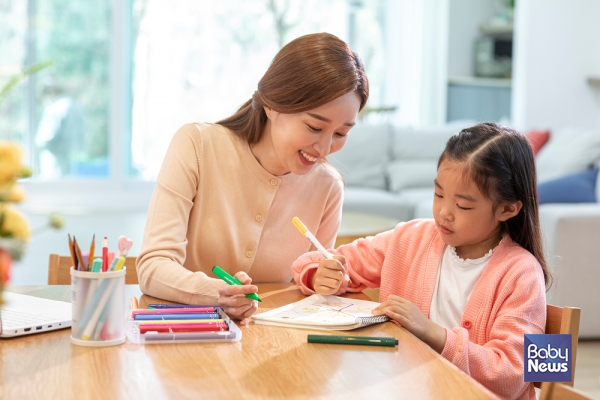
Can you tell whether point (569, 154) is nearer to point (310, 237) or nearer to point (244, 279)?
point (310, 237)

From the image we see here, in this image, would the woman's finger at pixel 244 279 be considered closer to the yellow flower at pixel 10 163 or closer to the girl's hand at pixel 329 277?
the girl's hand at pixel 329 277

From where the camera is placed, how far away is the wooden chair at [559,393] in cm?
79

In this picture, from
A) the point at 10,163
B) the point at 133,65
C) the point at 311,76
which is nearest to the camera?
the point at 10,163

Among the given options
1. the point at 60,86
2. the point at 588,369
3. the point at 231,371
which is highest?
the point at 60,86

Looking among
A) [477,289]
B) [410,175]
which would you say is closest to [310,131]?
[477,289]

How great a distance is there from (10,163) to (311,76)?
89cm

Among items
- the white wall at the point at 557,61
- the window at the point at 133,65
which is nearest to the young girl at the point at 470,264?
the white wall at the point at 557,61

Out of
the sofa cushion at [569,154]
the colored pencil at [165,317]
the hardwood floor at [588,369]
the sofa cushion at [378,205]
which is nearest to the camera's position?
the colored pencil at [165,317]

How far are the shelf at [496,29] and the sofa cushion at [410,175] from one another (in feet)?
6.54

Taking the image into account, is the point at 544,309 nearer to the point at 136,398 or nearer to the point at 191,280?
the point at 191,280

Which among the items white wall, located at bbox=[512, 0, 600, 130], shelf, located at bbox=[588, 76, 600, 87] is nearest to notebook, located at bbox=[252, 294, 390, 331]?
white wall, located at bbox=[512, 0, 600, 130]

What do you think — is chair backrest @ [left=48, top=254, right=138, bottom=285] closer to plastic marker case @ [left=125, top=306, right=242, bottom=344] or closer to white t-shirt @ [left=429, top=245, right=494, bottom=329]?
plastic marker case @ [left=125, top=306, right=242, bottom=344]

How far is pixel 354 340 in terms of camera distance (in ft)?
3.52

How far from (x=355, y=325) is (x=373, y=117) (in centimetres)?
575
